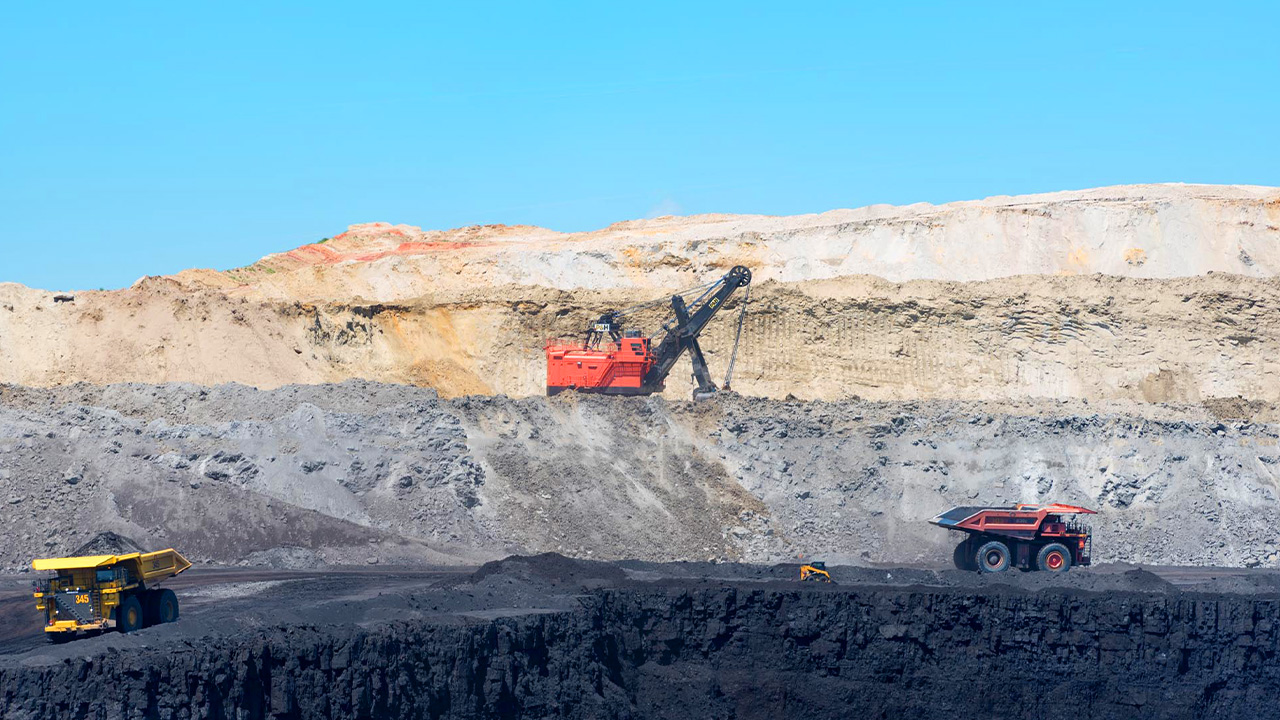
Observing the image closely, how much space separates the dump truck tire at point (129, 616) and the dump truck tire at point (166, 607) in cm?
40

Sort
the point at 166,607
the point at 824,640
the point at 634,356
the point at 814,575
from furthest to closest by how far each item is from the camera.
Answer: the point at 634,356 → the point at 814,575 → the point at 824,640 → the point at 166,607

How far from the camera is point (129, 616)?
740 inches

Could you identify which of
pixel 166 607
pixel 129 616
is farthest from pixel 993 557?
pixel 129 616

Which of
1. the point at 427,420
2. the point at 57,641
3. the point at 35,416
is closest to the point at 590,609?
the point at 57,641

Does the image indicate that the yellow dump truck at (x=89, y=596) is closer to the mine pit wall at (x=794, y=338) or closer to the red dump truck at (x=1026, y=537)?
the red dump truck at (x=1026, y=537)

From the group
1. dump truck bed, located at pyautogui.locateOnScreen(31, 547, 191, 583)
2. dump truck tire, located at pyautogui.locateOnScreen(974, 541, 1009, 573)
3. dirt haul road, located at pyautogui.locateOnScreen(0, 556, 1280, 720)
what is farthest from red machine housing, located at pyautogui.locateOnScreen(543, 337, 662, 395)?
dump truck bed, located at pyautogui.locateOnScreen(31, 547, 191, 583)

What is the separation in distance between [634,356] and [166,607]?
774 inches

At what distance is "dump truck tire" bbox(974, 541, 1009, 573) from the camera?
90.8 feet

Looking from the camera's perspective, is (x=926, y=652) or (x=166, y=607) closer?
(x=166, y=607)

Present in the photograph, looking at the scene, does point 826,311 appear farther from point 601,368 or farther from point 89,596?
point 89,596

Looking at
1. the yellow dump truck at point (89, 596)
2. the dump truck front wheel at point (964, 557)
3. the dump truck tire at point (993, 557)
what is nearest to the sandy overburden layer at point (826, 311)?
the dump truck front wheel at point (964, 557)

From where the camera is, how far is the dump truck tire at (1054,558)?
27.4 m

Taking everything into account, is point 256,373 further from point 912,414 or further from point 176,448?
point 912,414

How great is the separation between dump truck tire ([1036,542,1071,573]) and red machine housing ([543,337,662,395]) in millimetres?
13556
